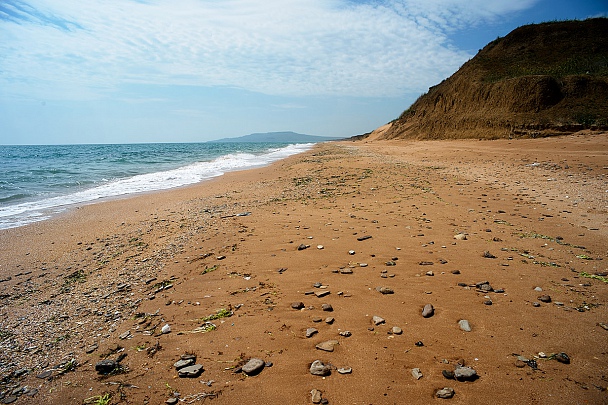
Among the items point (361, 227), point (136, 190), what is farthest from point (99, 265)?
point (136, 190)

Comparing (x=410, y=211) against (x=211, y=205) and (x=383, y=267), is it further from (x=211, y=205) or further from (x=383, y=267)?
(x=211, y=205)

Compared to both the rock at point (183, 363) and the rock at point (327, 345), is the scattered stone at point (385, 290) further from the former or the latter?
the rock at point (183, 363)

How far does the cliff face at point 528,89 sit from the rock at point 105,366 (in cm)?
3038

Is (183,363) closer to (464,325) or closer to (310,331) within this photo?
(310,331)

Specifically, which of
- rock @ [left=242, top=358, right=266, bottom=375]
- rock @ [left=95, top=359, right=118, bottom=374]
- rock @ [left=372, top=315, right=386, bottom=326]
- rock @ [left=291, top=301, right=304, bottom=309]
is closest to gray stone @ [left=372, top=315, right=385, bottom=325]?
Result: rock @ [left=372, top=315, right=386, bottom=326]

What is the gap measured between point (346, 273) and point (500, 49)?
45.3 m

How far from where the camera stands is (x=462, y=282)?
407 centimetres

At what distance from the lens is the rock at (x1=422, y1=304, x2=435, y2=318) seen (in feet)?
11.1

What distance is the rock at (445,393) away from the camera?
234 centimetres

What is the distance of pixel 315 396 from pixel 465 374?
4.06 ft

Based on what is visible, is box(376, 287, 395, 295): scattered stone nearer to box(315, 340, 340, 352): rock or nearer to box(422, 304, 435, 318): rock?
box(422, 304, 435, 318): rock

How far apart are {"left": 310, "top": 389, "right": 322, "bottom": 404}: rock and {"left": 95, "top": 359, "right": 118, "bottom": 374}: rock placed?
6.74 ft

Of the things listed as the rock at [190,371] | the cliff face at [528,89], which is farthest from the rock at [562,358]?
the cliff face at [528,89]

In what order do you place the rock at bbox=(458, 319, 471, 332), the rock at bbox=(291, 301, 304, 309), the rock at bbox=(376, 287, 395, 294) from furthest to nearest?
the rock at bbox=(376, 287, 395, 294), the rock at bbox=(291, 301, 304, 309), the rock at bbox=(458, 319, 471, 332)
